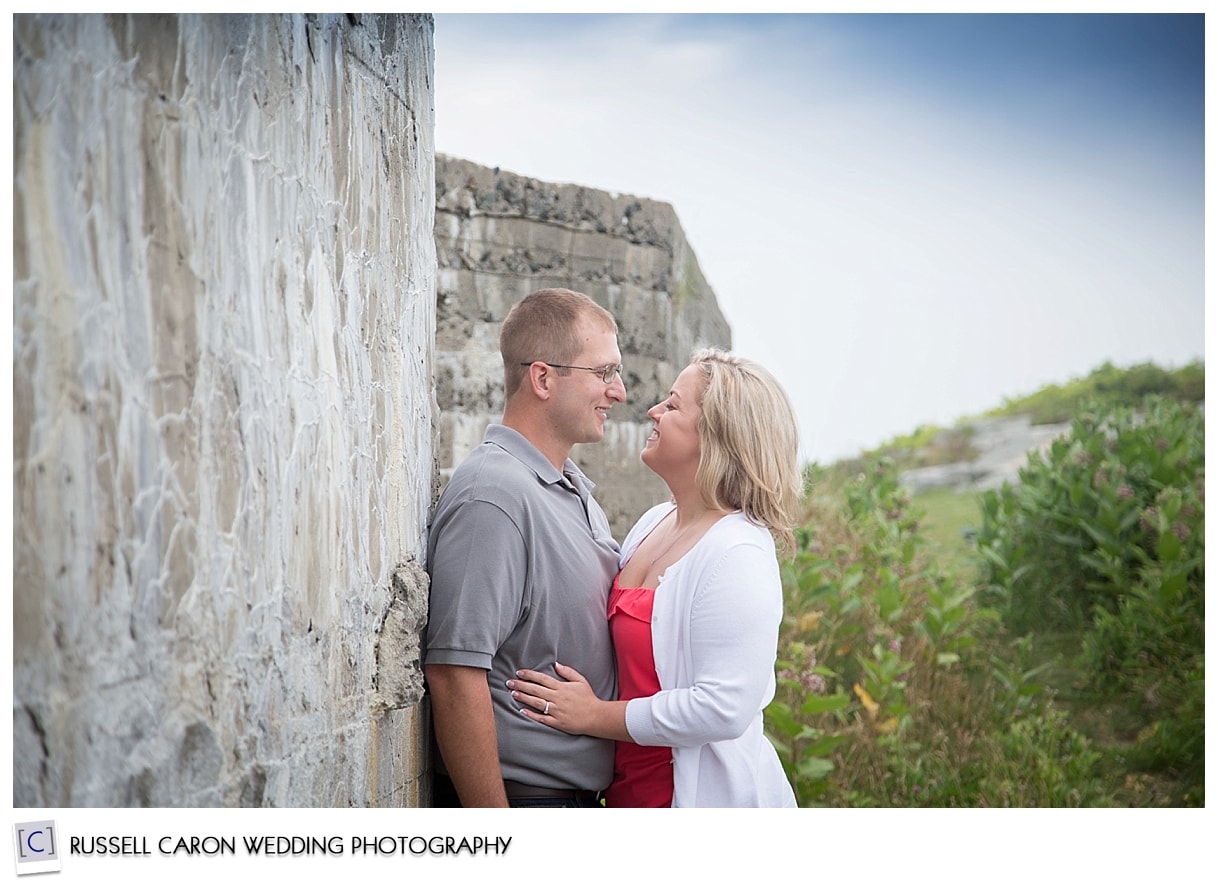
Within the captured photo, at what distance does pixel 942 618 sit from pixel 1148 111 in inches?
77.2

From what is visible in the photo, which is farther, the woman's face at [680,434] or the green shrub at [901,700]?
the green shrub at [901,700]

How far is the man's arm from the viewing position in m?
1.83

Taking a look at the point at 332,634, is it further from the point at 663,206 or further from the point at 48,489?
the point at 663,206

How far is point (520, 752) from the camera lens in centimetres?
192

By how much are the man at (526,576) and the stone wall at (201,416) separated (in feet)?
0.38

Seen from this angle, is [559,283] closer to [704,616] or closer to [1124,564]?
[704,616]

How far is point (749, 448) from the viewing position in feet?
6.52

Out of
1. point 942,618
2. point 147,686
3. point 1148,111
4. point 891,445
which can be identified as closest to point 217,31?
point 147,686

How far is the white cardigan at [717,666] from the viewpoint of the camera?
1840 millimetres

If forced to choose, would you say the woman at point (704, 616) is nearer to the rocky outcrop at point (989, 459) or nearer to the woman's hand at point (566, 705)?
the woman's hand at point (566, 705)

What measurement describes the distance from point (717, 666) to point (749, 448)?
41 cm

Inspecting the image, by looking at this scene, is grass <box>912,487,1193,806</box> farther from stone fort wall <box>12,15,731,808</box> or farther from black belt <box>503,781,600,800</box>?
stone fort wall <box>12,15,731,808</box>
